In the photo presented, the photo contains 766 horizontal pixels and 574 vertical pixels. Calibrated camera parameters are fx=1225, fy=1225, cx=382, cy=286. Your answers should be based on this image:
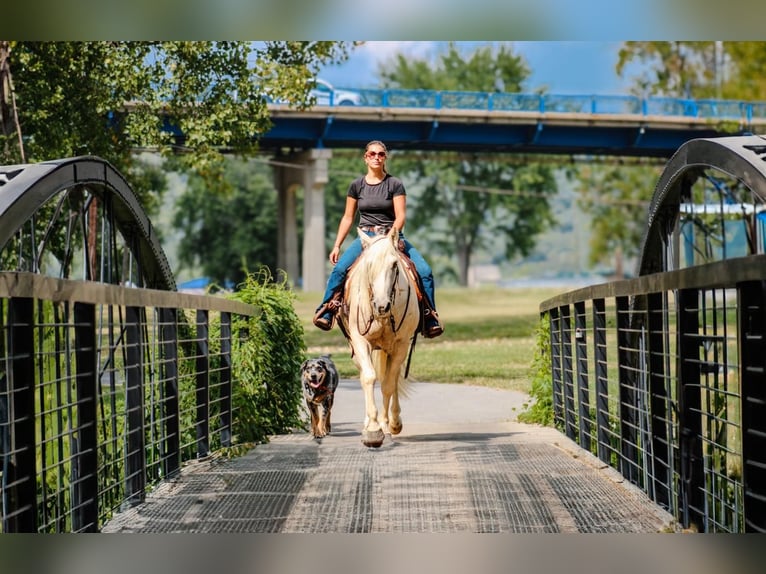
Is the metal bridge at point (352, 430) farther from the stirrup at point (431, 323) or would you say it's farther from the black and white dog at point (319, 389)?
the stirrup at point (431, 323)

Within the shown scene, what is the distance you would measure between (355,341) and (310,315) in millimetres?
3235

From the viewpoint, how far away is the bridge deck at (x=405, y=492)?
15.9 feet

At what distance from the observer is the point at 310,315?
9570 mm

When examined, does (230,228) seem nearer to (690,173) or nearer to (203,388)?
(203,388)

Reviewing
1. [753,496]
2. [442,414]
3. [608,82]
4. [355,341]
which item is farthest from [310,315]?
[608,82]

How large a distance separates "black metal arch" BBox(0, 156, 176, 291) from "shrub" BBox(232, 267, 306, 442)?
1.82 feet

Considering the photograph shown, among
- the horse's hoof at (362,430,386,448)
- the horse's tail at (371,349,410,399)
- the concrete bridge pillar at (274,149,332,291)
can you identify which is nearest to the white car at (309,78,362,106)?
the concrete bridge pillar at (274,149,332,291)

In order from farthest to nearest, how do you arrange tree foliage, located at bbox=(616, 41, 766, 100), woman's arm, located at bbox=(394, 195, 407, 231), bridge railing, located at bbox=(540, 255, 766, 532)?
tree foliage, located at bbox=(616, 41, 766, 100) < woman's arm, located at bbox=(394, 195, 407, 231) < bridge railing, located at bbox=(540, 255, 766, 532)

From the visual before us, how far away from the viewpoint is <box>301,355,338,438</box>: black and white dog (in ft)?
22.9

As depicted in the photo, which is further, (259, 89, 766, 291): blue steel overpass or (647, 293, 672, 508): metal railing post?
(259, 89, 766, 291): blue steel overpass

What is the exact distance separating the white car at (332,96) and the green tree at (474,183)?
1780cm

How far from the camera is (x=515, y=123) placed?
1262 cm

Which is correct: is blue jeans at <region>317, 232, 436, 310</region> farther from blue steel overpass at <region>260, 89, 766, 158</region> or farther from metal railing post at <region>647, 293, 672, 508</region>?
blue steel overpass at <region>260, 89, 766, 158</region>
